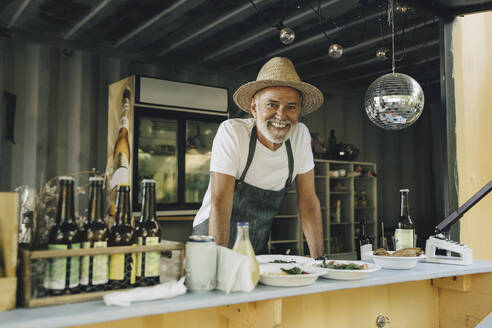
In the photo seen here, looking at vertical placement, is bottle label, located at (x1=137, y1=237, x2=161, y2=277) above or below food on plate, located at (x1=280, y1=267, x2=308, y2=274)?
above

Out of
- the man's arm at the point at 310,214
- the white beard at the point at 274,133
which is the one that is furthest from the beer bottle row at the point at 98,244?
the man's arm at the point at 310,214

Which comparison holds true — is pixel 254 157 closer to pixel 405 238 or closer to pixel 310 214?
pixel 310 214

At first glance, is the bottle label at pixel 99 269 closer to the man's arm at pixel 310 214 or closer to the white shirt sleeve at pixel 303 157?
the man's arm at pixel 310 214

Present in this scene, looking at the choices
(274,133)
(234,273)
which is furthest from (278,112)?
(234,273)

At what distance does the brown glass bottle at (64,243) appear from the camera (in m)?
1.15

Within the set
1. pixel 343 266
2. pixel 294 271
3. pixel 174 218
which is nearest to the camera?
pixel 294 271

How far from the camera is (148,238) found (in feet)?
4.35

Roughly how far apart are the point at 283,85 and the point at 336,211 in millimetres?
4304

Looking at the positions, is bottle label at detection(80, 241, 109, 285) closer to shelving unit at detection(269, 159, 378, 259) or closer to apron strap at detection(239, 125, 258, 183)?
apron strap at detection(239, 125, 258, 183)

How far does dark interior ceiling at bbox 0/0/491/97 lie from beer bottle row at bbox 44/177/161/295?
2255mm

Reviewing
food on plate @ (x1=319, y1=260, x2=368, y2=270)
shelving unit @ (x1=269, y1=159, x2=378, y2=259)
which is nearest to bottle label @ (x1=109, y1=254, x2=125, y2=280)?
food on plate @ (x1=319, y1=260, x2=368, y2=270)

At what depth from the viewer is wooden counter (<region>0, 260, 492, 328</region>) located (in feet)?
3.64

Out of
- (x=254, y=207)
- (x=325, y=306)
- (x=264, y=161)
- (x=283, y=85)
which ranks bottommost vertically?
(x=325, y=306)

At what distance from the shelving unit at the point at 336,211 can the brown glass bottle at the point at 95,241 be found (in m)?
4.48
